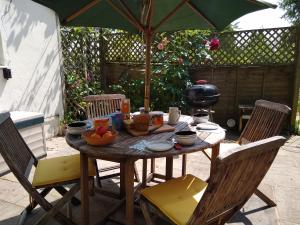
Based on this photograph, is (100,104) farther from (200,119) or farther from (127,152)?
(127,152)

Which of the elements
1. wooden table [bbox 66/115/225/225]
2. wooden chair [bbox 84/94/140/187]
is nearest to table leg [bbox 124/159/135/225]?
wooden table [bbox 66/115/225/225]

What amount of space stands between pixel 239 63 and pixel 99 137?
4.20 metres

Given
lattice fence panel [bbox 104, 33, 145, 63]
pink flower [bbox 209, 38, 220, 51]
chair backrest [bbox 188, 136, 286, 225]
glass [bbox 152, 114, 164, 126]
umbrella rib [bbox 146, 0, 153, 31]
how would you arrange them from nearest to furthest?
1. chair backrest [bbox 188, 136, 286, 225]
2. umbrella rib [bbox 146, 0, 153, 31]
3. glass [bbox 152, 114, 164, 126]
4. pink flower [bbox 209, 38, 220, 51]
5. lattice fence panel [bbox 104, 33, 145, 63]

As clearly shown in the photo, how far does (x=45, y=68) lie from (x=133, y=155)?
3442 millimetres

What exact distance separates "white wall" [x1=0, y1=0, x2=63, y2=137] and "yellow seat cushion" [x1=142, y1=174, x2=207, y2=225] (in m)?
3.00

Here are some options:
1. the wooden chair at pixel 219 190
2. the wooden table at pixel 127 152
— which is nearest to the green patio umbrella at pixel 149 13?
the wooden table at pixel 127 152

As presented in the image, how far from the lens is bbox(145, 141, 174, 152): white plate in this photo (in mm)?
1844

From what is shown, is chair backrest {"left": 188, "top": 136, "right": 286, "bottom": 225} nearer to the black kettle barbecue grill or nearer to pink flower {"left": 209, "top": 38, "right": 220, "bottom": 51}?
the black kettle barbecue grill

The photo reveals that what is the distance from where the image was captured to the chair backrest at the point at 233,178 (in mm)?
1330

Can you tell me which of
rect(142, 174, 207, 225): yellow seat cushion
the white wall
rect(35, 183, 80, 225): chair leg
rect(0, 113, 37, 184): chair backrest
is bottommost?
rect(35, 183, 80, 225): chair leg

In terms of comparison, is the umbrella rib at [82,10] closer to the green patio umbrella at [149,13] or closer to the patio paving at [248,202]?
the green patio umbrella at [149,13]

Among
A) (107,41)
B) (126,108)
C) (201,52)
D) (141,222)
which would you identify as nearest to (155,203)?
(141,222)

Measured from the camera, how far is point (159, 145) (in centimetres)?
191

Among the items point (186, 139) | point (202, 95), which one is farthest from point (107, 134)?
point (202, 95)
